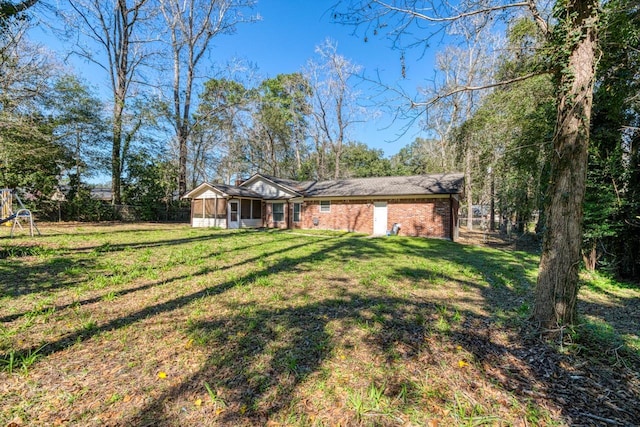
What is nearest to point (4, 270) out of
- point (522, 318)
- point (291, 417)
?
point (291, 417)

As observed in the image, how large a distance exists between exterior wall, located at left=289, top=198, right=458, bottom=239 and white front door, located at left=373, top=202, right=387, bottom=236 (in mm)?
181

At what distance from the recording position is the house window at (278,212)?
60.7 feet

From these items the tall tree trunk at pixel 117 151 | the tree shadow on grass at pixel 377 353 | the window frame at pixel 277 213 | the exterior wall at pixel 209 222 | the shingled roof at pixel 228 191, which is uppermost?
the tall tree trunk at pixel 117 151

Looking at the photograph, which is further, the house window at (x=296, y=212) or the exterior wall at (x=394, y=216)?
the house window at (x=296, y=212)

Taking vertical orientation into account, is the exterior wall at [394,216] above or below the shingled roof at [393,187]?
below

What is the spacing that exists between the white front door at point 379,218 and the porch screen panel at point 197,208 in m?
10.9

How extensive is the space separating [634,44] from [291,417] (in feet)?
26.3

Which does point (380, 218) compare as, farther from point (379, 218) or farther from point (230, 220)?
point (230, 220)

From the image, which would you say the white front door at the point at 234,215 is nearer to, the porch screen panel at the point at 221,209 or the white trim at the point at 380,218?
the porch screen panel at the point at 221,209

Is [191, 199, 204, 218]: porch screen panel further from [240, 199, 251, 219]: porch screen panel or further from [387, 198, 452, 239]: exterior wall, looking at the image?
[387, 198, 452, 239]: exterior wall

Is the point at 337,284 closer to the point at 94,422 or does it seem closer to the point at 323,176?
the point at 94,422

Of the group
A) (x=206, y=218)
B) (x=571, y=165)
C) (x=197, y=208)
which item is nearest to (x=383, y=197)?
(x=206, y=218)

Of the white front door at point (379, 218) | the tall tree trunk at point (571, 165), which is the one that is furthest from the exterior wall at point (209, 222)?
the tall tree trunk at point (571, 165)

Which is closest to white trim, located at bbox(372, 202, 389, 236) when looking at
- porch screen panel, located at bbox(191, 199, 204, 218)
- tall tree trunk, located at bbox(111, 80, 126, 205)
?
porch screen panel, located at bbox(191, 199, 204, 218)
